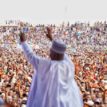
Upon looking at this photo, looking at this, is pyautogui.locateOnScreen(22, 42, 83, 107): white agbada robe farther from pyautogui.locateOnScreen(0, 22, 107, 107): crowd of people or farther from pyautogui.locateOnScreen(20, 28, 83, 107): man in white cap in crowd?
pyautogui.locateOnScreen(0, 22, 107, 107): crowd of people

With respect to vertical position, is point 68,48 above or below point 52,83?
below

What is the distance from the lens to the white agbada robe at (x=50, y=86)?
4.70 meters

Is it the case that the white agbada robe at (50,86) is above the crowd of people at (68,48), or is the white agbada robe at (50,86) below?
above

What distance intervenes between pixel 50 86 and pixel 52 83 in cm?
3

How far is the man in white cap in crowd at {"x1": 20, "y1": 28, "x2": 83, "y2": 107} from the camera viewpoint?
15.4 ft

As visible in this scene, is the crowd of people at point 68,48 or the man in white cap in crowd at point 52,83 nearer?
the man in white cap in crowd at point 52,83

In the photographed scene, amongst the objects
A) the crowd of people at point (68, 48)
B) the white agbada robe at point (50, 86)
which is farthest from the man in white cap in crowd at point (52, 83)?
the crowd of people at point (68, 48)

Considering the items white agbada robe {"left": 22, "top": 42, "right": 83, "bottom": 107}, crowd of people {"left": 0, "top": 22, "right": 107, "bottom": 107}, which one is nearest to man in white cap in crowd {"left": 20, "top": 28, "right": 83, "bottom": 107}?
white agbada robe {"left": 22, "top": 42, "right": 83, "bottom": 107}

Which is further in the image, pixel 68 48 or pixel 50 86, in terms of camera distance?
pixel 68 48

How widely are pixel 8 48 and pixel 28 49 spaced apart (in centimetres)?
3598

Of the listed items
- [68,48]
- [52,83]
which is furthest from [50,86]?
[68,48]

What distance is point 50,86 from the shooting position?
4.71 m

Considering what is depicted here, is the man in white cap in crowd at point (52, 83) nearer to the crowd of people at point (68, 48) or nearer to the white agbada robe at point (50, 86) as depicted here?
the white agbada robe at point (50, 86)

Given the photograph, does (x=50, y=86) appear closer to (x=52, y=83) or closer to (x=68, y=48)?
(x=52, y=83)
